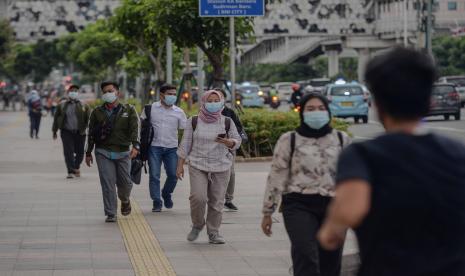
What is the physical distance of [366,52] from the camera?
2911 inches

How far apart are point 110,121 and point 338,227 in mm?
10172

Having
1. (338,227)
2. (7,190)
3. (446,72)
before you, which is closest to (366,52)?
(446,72)

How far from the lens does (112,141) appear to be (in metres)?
14.5

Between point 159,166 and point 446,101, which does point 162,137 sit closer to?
point 159,166

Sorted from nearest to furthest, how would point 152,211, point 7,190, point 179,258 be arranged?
point 179,258, point 152,211, point 7,190

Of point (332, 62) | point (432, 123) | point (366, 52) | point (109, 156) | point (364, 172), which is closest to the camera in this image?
point (364, 172)

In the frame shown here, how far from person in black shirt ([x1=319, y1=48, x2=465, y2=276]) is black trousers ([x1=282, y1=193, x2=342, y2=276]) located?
315 cm

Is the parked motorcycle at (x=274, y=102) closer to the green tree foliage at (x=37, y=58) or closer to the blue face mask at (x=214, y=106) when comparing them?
the green tree foliage at (x=37, y=58)

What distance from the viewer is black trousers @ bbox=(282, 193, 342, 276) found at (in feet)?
25.7

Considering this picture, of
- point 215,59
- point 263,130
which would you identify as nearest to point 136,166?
point 263,130

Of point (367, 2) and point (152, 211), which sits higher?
point (367, 2)

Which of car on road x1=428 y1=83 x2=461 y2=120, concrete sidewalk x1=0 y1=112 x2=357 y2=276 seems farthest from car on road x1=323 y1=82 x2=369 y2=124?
concrete sidewalk x1=0 y1=112 x2=357 y2=276

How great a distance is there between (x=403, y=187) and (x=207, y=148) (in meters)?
7.92

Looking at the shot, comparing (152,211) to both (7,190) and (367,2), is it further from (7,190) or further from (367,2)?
(367,2)
